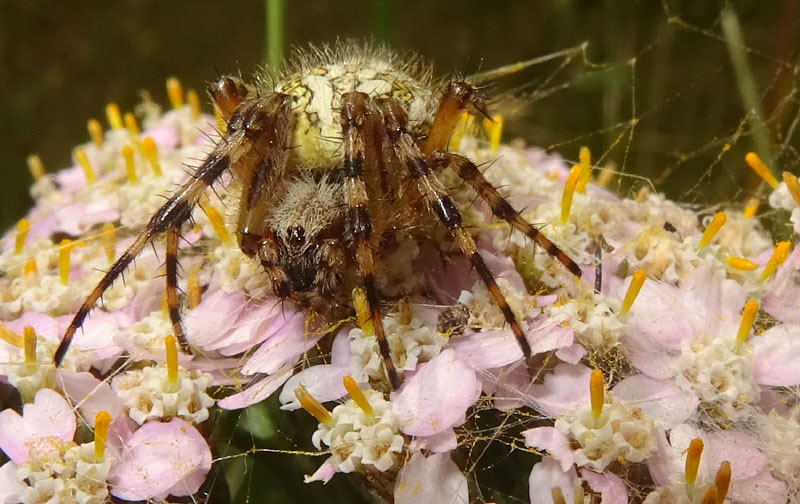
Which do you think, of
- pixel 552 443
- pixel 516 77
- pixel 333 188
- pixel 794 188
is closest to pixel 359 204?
pixel 333 188

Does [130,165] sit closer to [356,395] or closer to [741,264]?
[356,395]

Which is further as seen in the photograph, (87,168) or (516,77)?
(516,77)

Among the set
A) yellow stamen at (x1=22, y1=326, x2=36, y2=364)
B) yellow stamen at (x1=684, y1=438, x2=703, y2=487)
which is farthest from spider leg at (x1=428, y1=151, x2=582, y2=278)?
yellow stamen at (x1=22, y1=326, x2=36, y2=364)

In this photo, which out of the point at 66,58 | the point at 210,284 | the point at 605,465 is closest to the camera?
the point at 605,465

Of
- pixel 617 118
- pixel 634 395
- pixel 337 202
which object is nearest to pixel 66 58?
pixel 617 118

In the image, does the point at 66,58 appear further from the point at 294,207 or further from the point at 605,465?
the point at 605,465

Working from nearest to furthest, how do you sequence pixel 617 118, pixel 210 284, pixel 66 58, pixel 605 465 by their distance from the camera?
pixel 605 465 < pixel 210 284 < pixel 617 118 < pixel 66 58
